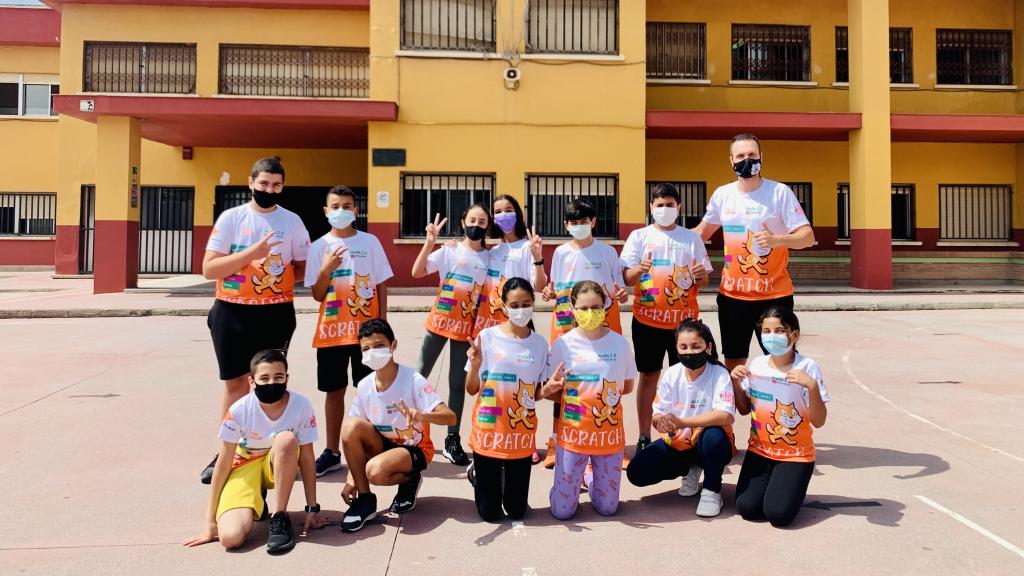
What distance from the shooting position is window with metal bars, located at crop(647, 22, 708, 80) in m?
18.8

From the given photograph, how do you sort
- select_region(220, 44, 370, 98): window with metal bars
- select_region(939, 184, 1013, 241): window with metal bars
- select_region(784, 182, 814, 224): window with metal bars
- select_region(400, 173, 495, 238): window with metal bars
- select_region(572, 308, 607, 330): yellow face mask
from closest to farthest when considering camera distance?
→ select_region(572, 308, 607, 330): yellow face mask → select_region(400, 173, 495, 238): window with metal bars → select_region(220, 44, 370, 98): window with metal bars → select_region(784, 182, 814, 224): window with metal bars → select_region(939, 184, 1013, 241): window with metal bars

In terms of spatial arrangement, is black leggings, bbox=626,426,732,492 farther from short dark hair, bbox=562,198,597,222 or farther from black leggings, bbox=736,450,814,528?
short dark hair, bbox=562,198,597,222

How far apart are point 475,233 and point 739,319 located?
6.02ft

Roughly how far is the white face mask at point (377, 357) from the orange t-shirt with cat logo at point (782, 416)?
2016mm

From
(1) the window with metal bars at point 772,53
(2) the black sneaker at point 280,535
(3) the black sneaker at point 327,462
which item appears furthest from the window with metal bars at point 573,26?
(2) the black sneaker at point 280,535

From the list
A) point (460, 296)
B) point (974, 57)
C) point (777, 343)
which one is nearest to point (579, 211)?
point (460, 296)

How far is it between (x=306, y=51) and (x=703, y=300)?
39.5ft

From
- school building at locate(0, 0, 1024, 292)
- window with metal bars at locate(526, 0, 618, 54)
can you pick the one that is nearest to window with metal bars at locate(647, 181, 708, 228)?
school building at locate(0, 0, 1024, 292)

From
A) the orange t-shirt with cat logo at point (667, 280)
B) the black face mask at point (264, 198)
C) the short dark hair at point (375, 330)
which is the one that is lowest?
the short dark hair at point (375, 330)

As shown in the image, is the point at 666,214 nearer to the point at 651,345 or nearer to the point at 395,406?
the point at 651,345

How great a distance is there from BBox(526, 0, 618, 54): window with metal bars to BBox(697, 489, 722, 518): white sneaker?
1422 cm

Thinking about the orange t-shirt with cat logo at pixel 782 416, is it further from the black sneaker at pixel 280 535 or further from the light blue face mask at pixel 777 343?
the black sneaker at pixel 280 535

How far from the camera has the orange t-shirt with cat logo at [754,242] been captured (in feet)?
14.6

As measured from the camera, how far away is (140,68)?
18.2 metres
